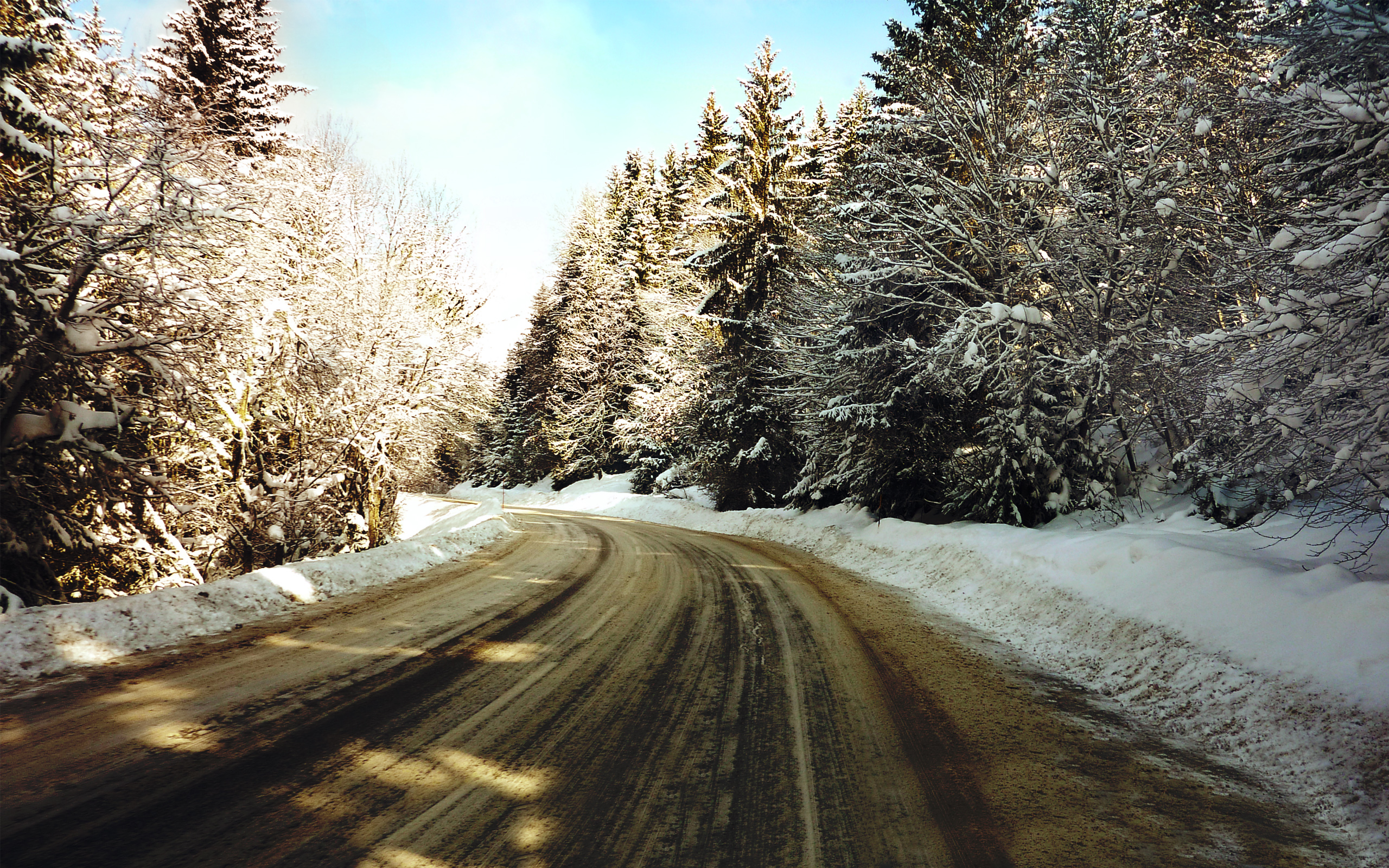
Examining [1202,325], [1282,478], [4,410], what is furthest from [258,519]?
[1202,325]

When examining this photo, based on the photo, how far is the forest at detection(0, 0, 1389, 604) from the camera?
20.0 ft

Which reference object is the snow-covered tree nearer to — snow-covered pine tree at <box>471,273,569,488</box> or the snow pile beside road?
the snow pile beside road

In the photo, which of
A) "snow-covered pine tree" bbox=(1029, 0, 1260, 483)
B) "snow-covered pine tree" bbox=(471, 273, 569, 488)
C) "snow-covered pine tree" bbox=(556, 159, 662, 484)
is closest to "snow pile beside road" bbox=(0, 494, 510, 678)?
"snow-covered pine tree" bbox=(1029, 0, 1260, 483)

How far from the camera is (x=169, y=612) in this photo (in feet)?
19.6

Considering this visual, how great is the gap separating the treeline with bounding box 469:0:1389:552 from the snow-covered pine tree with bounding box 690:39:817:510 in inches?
3.8

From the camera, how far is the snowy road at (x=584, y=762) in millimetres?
2971

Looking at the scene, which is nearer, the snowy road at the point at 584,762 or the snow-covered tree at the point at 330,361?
the snowy road at the point at 584,762

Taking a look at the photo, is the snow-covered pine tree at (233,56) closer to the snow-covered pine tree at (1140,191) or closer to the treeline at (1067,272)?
the treeline at (1067,272)

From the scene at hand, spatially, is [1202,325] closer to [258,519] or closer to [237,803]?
[237,803]

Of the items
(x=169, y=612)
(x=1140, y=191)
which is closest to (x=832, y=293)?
(x=1140, y=191)

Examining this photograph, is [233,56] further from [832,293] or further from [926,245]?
[926,245]

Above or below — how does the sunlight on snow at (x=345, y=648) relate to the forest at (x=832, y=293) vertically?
below

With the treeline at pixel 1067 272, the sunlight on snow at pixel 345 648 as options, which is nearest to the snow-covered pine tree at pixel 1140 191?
the treeline at pixel 1067 272

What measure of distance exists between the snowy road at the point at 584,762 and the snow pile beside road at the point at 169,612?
289mm
